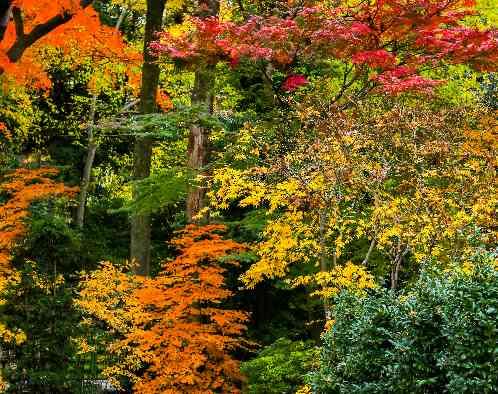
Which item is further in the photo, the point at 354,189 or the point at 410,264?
the point at 410,264

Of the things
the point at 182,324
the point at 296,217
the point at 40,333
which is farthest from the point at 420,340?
the point at 40,333

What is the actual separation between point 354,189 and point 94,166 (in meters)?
15.3

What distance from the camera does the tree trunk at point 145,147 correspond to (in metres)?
12.3

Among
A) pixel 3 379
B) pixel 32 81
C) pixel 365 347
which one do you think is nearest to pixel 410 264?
pixel 365 347

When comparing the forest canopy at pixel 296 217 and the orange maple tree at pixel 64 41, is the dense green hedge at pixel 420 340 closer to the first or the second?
the forest canopy at pixel 296 217

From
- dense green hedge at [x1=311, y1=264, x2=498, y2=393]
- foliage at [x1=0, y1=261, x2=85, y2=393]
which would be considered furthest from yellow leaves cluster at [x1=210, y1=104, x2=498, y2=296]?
foliage at [x1=0, y1=261, x2=85, y2=393]

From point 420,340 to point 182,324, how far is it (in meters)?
5.73

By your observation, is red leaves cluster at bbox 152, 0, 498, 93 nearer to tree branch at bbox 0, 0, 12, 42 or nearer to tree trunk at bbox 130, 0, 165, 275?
tree trunk at bbox 130, 0, 165, 275

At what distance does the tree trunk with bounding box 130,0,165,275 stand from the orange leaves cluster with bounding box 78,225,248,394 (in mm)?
1228

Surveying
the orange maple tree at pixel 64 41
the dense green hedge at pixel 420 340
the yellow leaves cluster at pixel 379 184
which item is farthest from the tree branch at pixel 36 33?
the dense green hedge at pixel 420 340

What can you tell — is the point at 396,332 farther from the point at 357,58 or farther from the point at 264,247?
the point at 357,58

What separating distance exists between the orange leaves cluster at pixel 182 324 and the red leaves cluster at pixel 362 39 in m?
3.16

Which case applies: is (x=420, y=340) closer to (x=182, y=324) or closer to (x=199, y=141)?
(x=182, y=324)

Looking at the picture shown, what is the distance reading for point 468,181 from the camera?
8.63m
